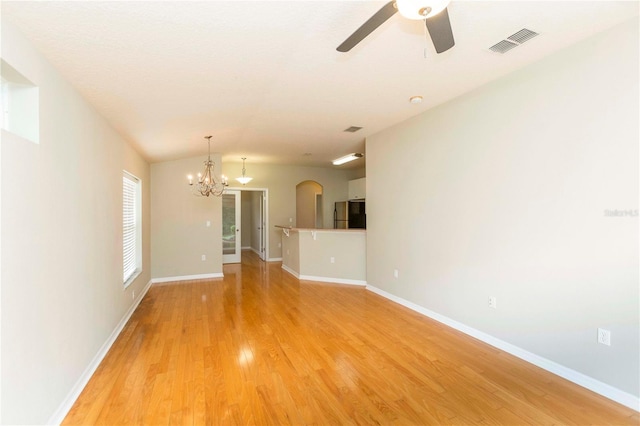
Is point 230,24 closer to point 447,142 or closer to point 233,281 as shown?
point 447,142

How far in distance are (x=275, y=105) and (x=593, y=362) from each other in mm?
3764

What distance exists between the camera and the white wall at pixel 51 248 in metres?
1.48

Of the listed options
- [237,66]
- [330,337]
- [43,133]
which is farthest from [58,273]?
[330,337]

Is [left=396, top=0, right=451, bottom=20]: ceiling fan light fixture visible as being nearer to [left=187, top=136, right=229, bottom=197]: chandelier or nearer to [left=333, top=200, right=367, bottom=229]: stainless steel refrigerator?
[left=187, top=136, right=229, bottom=197]: chandelier

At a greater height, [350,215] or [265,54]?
[265,54]

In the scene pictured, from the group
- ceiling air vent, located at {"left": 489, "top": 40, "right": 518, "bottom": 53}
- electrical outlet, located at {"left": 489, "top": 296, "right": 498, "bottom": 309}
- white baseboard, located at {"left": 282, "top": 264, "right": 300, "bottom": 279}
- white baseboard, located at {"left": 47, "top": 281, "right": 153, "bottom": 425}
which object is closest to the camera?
white baseboard, located at {"left": 47, "top": 281, "right": 153, "bottom": 425}

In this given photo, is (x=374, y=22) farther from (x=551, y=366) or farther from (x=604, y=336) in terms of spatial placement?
(x=551, y=366)

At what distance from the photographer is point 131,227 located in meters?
4.47

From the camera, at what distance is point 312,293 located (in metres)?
4.94

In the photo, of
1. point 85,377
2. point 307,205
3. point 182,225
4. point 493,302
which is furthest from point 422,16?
point 307,205

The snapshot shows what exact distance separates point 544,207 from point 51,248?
3.78 meters

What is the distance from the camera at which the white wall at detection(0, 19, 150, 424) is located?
1.48 m

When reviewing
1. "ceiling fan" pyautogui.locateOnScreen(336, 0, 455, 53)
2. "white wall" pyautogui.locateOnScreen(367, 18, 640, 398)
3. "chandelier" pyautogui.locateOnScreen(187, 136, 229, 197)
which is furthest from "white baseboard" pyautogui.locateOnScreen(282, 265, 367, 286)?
"ceiling fan" pyautogui.locateOnScreen(336, 0, 455, 53)

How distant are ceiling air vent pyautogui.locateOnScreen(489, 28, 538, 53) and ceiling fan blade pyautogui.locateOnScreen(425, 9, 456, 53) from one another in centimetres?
84
